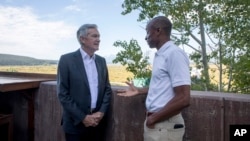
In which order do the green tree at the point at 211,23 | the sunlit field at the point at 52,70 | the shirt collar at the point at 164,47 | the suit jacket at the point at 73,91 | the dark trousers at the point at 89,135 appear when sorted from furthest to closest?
the green tree at the point at 211,23 → the sunlit field at the point at 52,70 → the dark trousers at the point at 89,135 → the suit jacket at the point at 73,91 → the shirt collar at the point at 164,47

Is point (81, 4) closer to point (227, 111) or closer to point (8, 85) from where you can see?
point (8, 85)

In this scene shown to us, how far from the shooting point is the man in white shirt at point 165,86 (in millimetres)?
1618

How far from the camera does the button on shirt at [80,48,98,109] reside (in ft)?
7.73

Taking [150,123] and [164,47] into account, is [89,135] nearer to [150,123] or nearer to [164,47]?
[150,123]

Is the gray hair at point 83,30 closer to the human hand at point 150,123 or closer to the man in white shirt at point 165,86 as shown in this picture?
the man in white shirt at point 165,86

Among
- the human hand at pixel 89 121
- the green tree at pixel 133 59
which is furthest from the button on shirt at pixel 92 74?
the green tree at pixel 133 59

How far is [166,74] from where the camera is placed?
1707 millimetres

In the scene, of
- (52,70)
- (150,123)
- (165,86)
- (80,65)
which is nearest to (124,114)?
(80,65)

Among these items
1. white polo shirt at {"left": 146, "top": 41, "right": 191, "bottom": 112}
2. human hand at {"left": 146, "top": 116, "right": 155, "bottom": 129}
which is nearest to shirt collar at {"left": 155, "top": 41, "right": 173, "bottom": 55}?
white polo shirt at {"left": 146, "top": 41, "right": 191, "bottom": 112}

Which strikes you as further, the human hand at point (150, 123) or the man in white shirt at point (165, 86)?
the human hand at point (150, 123)

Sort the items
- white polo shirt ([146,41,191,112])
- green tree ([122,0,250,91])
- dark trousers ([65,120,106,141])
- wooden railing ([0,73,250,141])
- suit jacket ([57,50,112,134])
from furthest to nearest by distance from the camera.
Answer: green tree ([122,0,250,91])
dark trousers ([65,120,106,141])
suit jacket ([57,50,112,134])
wooden railing ([0,73,250,141])
white polo shirt ([146,41,191,112])

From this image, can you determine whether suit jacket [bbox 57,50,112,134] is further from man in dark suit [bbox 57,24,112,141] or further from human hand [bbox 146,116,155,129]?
human hand [bbox 146,116,155,129]

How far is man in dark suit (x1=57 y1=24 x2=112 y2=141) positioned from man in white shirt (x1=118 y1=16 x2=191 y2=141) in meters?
0.64

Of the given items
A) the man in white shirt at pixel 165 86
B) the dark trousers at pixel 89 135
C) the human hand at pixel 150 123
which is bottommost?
the dark trousers at pixel 89 135
